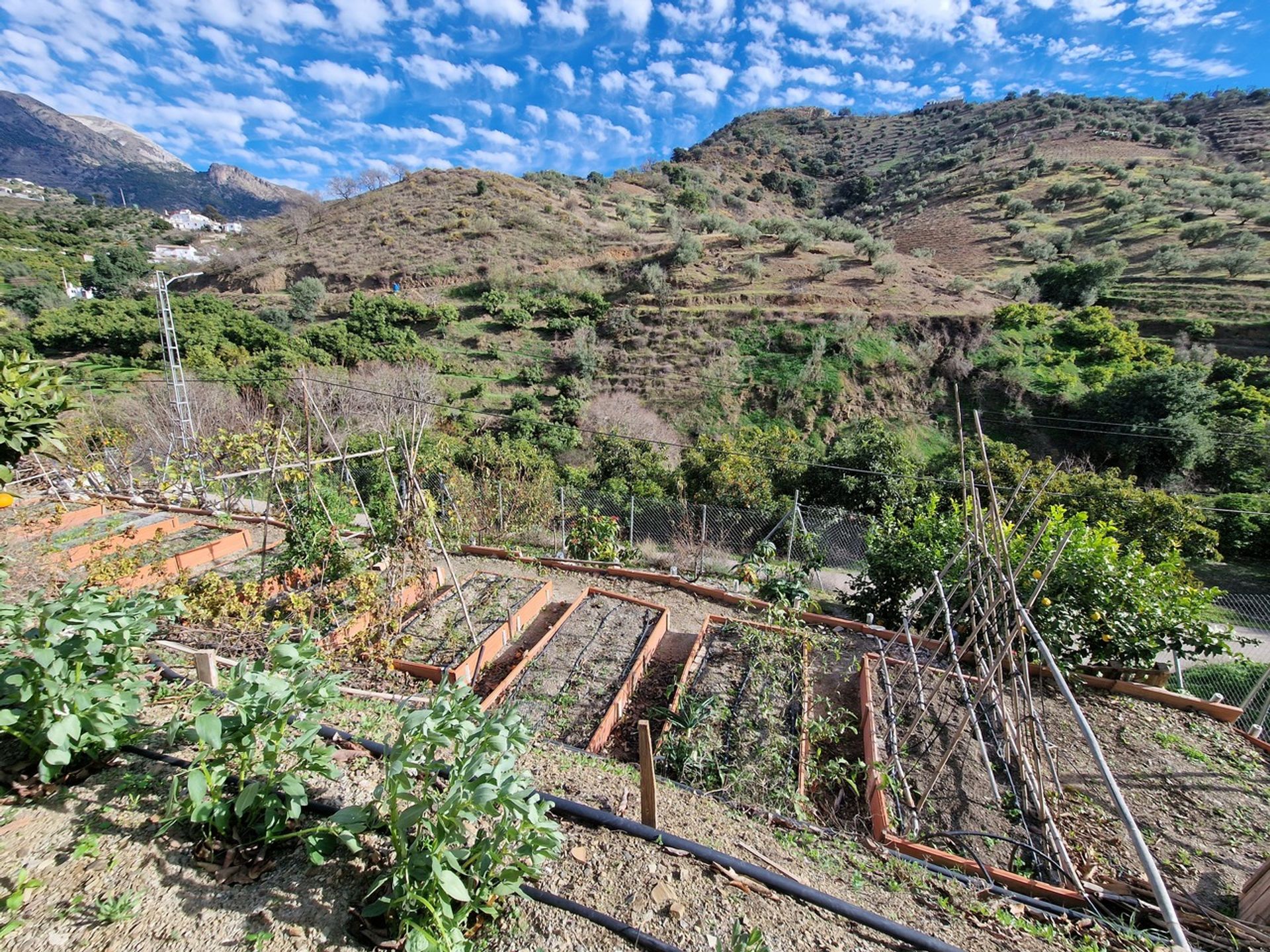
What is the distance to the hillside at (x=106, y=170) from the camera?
72.6 m

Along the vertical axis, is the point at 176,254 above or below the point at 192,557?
above

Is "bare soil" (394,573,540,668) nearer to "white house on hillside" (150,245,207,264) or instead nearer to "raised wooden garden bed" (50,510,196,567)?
"raised wooden garden bed" (50,510,196,567)

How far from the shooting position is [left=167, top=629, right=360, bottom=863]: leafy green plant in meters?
1.51

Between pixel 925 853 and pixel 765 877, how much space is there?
1578mm

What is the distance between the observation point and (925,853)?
114 inches

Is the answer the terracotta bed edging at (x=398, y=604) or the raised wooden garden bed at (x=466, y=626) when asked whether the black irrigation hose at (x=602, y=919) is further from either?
the terracotta bed edging at (x=398, y=604)

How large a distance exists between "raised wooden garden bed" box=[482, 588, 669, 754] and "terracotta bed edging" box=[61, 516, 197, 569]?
4.02 m

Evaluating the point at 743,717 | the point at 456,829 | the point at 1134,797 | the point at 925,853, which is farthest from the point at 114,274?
the point at 1134,797

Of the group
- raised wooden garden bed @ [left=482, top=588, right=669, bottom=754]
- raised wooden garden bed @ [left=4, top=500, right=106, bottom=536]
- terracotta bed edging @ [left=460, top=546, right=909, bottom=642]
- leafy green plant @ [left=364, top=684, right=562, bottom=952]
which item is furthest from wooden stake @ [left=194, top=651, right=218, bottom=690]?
raised wooden garden bed @ [left=4, top=500, right=106, bottom=536]

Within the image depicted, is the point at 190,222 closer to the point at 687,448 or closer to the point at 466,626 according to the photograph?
the point at 687,448

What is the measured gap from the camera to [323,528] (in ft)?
16.5

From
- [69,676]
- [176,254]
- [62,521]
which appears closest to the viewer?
[69,676]

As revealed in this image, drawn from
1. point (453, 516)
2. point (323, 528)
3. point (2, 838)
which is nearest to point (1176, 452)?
point (453, 516)

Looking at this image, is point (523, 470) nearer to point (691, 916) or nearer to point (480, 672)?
point (480, 672)
